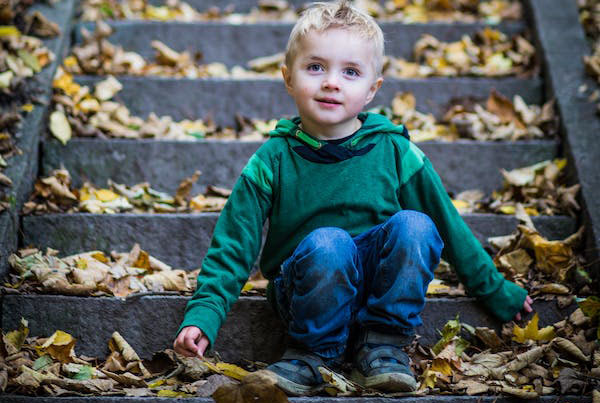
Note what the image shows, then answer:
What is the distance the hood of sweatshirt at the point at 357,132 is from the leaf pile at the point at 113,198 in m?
0.69

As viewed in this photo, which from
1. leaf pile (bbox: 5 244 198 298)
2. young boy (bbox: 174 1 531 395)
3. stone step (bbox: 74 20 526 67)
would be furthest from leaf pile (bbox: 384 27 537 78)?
leaf pile (bbox: 5 244 198 298)

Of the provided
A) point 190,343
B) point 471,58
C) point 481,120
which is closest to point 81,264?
point 190,343

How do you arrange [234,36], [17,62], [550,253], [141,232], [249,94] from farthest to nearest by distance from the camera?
[234,36], [249,94], [17,62], [141,232], [550,253]

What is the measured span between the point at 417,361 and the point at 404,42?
2.09 metres

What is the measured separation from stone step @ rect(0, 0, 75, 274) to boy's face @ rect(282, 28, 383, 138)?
115 cm

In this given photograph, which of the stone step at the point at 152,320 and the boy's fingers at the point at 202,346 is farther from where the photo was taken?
the stone step at the point at 152,320

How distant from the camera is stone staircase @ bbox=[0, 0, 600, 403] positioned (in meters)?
2.50

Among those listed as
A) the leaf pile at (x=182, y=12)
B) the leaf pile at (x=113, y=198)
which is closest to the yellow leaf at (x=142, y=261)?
the leaf pile at (x=113, y=198)

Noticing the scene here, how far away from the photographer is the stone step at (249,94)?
3.59m

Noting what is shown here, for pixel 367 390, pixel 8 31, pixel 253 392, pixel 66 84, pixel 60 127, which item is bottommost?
pixel 367 390

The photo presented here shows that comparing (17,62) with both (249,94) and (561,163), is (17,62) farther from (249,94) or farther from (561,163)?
(561,163)

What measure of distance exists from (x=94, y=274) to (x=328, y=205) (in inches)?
34.4

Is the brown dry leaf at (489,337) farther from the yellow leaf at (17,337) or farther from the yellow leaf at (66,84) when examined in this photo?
the yellow leaf at (66,84)

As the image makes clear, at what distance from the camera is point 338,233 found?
2.21m
